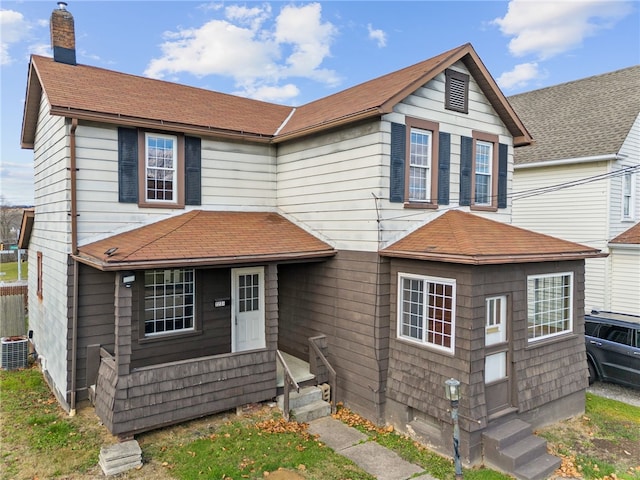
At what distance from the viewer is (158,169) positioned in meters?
8.99

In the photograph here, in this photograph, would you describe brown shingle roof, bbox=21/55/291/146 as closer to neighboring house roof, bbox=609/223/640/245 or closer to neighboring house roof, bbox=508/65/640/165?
neighboring house roof, bbox=508/65/640/165

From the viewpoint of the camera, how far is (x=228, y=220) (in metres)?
9.44

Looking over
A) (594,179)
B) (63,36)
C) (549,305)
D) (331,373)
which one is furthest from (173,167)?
(594,179)

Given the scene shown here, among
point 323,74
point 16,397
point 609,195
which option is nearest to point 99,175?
point 16,397

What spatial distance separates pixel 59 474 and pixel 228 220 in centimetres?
553

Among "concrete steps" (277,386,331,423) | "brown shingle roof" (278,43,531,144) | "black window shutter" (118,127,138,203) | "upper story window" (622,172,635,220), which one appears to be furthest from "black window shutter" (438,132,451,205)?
"upper story window" (622,172,635,220)

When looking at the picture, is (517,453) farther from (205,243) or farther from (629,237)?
(629,237)

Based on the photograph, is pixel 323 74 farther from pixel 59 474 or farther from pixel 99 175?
pixel 59 474

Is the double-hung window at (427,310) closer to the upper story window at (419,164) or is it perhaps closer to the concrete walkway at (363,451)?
the upper story window at (419,164)

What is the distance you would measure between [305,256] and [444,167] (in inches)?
147

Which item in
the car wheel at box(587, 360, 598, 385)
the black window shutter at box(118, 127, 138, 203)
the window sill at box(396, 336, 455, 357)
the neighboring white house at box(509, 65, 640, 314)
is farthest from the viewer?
the neighboring white house at box(509, 65, 640, 314)

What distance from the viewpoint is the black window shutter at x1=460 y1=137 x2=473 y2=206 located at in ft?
31.2

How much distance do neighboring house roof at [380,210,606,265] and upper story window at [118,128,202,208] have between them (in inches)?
190

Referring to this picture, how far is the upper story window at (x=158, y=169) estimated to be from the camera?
8.52 meters
